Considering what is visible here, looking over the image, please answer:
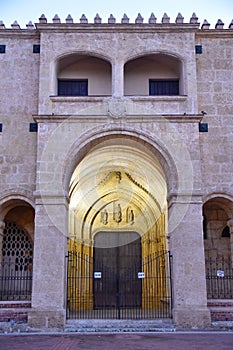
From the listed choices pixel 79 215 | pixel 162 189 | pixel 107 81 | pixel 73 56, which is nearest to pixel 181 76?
pixel 107 81

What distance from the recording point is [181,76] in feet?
50.2

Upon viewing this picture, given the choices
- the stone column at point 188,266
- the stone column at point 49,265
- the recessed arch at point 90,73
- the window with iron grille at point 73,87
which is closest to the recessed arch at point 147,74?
the recessed arch at point 90,73

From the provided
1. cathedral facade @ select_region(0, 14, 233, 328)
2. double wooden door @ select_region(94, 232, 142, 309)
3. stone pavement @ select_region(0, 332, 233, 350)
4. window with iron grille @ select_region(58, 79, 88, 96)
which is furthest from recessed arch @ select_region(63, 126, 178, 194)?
double wooden door @ select_region(94, 232, 142, 309)

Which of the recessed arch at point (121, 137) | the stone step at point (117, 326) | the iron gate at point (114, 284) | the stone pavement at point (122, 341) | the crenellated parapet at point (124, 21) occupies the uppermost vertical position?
the crenellated parapet at point (124, 21)

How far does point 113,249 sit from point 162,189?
16.0 ft

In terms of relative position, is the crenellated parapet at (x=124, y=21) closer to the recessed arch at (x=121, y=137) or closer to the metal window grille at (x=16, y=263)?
the recessed arch at (x=121, y=137)

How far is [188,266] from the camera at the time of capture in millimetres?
13062

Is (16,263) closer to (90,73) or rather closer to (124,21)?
(90,73)

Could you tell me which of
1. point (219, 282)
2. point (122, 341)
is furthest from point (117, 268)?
point (122, 341)

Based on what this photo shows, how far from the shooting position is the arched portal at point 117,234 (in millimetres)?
18469

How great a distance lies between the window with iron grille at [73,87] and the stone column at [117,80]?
5.73 feet

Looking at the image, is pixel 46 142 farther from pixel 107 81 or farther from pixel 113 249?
pixel 113 249

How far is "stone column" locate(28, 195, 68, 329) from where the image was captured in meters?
12.6

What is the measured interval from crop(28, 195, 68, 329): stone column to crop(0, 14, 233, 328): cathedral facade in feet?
0.10
